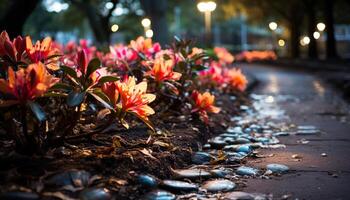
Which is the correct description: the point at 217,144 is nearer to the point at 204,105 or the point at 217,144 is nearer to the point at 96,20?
the point at 204,105

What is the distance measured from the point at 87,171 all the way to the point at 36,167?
1.07 feet

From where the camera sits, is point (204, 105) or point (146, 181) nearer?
point (146, 181)

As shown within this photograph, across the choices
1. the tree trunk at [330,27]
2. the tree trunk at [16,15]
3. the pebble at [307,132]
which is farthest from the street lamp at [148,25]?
the tree trunk at [330,27]

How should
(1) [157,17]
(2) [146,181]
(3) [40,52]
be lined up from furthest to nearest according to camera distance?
(1) [157,17]
(3) [40,52]
(2) [146,181]

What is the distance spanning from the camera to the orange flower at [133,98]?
350cm

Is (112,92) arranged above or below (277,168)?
above

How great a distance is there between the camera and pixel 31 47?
11.9 ft

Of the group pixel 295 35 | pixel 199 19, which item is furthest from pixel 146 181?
pixel 199 19

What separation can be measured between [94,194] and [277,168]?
5.74 feet

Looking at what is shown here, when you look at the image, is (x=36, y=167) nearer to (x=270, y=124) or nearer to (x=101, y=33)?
(x=270, y=124)

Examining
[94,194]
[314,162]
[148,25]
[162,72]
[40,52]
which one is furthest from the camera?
[148,25]

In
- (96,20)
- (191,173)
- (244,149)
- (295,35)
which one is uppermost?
(295,35)

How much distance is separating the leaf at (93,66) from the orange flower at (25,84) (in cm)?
44

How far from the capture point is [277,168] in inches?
154
